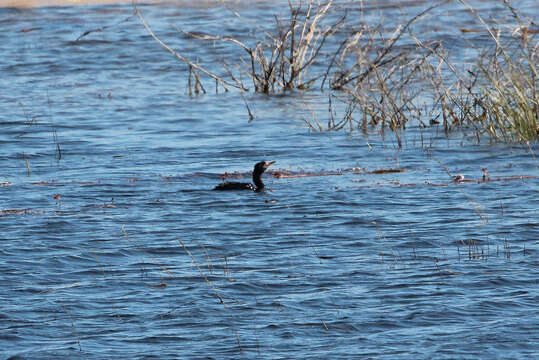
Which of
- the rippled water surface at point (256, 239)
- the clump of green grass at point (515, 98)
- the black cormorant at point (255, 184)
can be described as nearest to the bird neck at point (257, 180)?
the black cormorant at point (255, 184)

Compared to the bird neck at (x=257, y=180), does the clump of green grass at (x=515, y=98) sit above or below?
above

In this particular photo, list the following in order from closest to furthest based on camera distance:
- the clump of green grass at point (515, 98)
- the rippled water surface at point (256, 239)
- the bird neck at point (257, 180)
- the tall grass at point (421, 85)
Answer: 1. the rippled water surface at point (256, 239)
2. the bird neck at point (257, 180)
3. the clump of green grass at point (515, 98)
4. the tall grass at point (421, 85)

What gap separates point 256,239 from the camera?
992 centimetres

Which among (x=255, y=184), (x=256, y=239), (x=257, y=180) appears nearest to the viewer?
(x=256, y=239)

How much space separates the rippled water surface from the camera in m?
7.14

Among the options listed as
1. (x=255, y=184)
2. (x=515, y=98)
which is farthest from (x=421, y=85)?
(x=255, y=184)

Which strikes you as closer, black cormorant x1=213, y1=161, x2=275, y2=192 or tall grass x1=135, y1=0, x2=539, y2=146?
black cormorant x1=213, y1=161, x2=275, y2=192

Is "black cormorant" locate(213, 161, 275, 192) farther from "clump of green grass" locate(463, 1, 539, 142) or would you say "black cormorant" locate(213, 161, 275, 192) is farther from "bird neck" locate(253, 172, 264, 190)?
"clump of green grass" locate(463, 1, 539, 142)

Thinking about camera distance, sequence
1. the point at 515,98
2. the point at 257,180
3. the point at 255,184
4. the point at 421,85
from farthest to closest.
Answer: the point at 421,85 → the point at 515,98 → the point at 255,184 → the point at 257,180

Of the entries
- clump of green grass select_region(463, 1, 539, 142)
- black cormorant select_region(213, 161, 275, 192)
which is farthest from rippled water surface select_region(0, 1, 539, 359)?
clump of green grass select_region(463, 1, 539, 142)

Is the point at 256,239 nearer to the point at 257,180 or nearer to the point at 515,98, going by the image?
the point at 257,180

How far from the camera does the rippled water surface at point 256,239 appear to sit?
23.4 ft

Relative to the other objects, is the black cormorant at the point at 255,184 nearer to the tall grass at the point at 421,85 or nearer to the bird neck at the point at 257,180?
the bird neck at the point at 257,180

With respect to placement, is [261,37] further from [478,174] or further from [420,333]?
[420,333]
